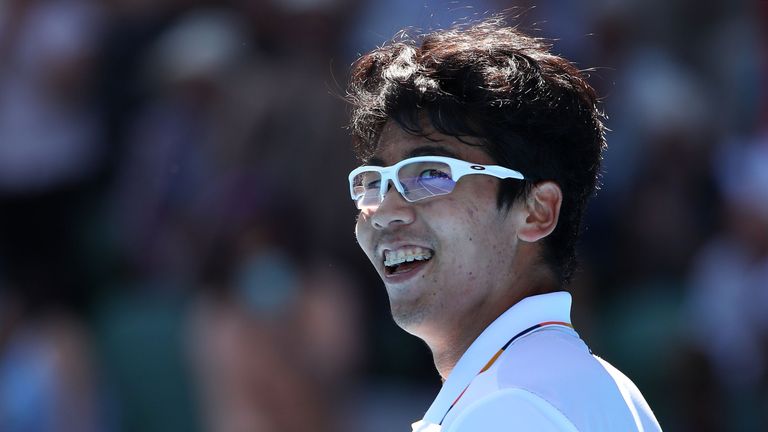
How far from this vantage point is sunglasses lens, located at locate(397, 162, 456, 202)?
8.39ft

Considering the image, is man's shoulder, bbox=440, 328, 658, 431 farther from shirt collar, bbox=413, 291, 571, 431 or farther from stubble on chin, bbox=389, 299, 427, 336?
stubble on chin, bbox=389, 299, 427, 336

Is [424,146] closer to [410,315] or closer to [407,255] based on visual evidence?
[407,255]

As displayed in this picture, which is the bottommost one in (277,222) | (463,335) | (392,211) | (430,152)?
(277,222)

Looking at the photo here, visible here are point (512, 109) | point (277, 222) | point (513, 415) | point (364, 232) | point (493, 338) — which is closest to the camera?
point (513, 415)

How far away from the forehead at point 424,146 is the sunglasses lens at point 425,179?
0.10 ft

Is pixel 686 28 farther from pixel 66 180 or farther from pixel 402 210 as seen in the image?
pixel 402 210

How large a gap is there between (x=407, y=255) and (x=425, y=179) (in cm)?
17

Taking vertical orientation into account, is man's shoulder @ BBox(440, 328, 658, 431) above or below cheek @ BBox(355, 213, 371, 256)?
below

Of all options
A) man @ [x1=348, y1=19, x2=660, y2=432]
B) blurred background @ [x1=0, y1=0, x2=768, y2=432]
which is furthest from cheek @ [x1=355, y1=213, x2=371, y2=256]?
blurred background @ [x1=0, y1=0, x2=768, y2=432]

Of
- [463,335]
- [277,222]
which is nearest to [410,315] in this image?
[463,335]

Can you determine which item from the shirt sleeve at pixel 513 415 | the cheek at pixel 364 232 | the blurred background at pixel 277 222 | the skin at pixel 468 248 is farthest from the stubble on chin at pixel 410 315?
the blurred background at pixel 277 222

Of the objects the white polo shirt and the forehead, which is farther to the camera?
the forehead

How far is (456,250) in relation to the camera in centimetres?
257

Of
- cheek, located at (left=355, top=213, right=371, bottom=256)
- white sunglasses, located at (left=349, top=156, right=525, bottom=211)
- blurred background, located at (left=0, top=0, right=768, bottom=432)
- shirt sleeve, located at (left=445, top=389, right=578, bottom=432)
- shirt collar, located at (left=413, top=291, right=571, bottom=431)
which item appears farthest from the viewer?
blurred background, located at (left=0, top=0, right=768, bottom=432)
